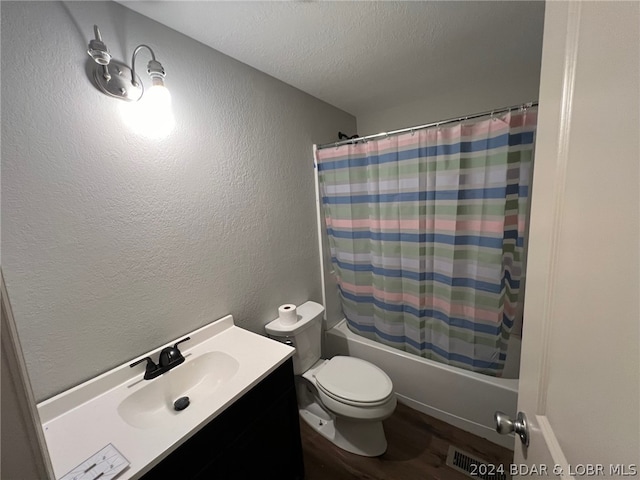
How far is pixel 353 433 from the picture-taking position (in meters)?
1.47

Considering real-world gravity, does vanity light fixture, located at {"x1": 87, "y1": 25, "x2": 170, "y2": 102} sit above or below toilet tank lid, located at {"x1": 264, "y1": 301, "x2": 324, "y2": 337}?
above

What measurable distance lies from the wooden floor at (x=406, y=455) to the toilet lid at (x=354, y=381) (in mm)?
406

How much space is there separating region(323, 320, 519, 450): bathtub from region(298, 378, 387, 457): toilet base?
37 centimetres

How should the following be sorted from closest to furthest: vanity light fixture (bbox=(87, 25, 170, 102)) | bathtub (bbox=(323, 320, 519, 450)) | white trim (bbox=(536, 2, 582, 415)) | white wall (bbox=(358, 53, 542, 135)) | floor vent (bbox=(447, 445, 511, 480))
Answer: white trim (bbox=(536, 2, 582, 415)) → vanity light fixture (bbox=(87, 25, 170, 102)) → floor vent (bbox=(447, 445, 511, 480)) → bathtub (bbox=(323, 320, 519, 450)) → white wall (bbox=(358, 53, 542, 135))

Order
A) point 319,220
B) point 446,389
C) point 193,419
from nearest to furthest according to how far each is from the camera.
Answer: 1. point 193,419
2. point 446,389
3. point 319,220

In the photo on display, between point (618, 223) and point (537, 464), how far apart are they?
54 centimetres

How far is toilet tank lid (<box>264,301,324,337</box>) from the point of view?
Answer: 148 centimetres

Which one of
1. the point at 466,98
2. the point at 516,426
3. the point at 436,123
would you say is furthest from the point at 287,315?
the point at 466,98

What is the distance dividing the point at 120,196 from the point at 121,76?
1.47 ft

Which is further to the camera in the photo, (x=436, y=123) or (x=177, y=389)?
(x=436, y=123)

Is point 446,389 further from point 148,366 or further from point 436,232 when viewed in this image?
point 148,366

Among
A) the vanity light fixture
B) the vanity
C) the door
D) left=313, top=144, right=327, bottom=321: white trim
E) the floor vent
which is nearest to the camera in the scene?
the door

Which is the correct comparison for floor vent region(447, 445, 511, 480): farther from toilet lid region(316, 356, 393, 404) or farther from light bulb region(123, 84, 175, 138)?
light bulb region(123, 84, 175, 138)

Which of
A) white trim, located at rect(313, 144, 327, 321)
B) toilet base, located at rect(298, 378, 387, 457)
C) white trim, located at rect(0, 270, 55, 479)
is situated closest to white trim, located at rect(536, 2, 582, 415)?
white trim, located at rect(0, 270, 55, 479)
